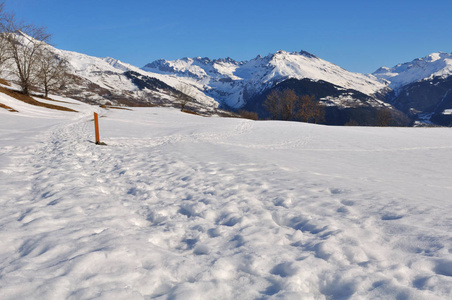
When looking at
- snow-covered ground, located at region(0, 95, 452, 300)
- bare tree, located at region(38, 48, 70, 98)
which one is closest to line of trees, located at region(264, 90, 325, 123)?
bare tree, located at region(38, 48, 70, 98)

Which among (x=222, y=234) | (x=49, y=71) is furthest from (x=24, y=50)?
(x=222, y=234)

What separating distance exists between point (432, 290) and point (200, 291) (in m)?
2.96

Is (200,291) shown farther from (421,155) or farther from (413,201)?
(421,155)

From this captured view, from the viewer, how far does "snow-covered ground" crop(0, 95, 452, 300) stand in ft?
11.4

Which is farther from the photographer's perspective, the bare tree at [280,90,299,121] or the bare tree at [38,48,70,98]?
the bare tree at [280,90,299,121]

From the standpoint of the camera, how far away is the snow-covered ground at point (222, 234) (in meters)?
3.49

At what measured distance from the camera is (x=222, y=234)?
520 cm

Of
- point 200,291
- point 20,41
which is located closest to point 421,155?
point 200,291

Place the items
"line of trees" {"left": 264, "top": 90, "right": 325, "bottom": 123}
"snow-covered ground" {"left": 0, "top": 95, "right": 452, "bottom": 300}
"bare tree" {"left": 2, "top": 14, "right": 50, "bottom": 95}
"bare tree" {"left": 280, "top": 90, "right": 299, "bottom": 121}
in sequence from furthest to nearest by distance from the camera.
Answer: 1. "bare tree" {"left": 280, "top": 90, "right": 299, "bottom": 121}
2. "line of trees" {"left": 264, "top": 90, "right": 325, "bottom": 123}
3. "bare tree" {"left": 2, "top": 14, "right": 50, "bottom": 95}
4. "snow-covered ground" {"left": 0, "top": 95, "right": 452, "bottom": 300}

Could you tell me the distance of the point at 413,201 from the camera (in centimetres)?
648

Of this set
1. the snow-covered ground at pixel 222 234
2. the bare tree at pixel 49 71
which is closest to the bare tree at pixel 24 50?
the bare tree at pixel 49 71

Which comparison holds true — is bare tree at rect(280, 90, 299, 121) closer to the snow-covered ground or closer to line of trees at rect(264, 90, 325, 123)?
line of trees at rect(264, 90, 325, 123)

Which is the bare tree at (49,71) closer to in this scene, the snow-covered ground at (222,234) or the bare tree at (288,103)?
the snow-covered ground at (222,234)

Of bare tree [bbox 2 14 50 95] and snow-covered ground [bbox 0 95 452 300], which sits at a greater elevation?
bare tree [bbox 2 14 50 95]
